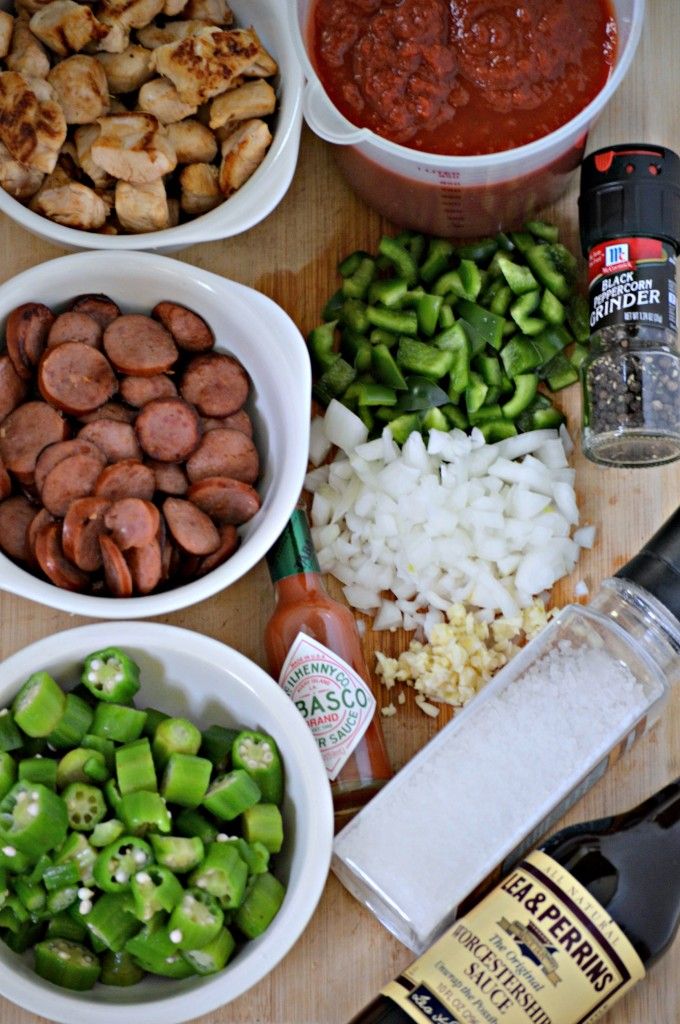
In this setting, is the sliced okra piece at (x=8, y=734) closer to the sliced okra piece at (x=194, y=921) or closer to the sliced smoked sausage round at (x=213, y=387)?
the sliced okra piece at (x=194, y=921)

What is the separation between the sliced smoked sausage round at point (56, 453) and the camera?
86.7 inches

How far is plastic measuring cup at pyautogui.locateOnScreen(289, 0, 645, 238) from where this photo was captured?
2.22 metres

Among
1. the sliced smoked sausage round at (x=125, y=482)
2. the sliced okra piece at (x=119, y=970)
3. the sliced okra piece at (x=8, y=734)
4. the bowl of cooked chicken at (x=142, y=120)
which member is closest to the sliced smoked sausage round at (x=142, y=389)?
the sliced smoked sausage round at (x=125, y=482)

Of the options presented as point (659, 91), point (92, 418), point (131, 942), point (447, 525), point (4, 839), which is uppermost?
point (659, 91)

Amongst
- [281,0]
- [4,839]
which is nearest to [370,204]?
[281,0]

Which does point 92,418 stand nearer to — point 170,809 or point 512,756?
point 170,809

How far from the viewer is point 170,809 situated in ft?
7.17

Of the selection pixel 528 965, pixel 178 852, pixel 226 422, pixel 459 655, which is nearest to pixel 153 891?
pixel 178 852

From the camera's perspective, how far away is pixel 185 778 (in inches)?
82.9

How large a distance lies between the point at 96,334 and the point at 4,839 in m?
0.84

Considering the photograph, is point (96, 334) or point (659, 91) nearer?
point (96, 334)

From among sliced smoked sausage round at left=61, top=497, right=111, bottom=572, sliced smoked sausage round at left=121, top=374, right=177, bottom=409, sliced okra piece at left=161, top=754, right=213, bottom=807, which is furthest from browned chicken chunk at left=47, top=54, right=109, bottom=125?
sliced okra piece at left=161, top=754, right=213, bottom=807

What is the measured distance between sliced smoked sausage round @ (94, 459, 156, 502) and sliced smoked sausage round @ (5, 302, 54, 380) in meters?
0.23

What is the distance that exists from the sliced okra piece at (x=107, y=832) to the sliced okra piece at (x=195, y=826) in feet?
0.36
